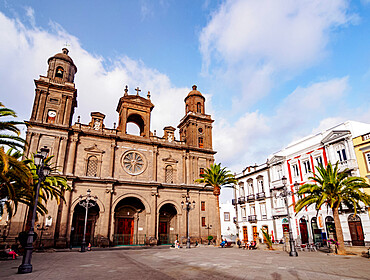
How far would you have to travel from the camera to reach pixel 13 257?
1634 cm

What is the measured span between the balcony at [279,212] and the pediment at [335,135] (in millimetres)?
9935

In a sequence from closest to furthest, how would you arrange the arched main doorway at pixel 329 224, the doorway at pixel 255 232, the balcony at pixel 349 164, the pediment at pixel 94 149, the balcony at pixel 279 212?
the balcony at pixel 349 164
the arched main doorway at pixel 329 224
the balcony at pixel 279 212
the pediment at pixel 94 149
the doorway at pixel 255 232

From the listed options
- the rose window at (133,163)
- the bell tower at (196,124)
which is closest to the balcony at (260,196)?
the bell tower at (196,124)

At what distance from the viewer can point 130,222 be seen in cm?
3384

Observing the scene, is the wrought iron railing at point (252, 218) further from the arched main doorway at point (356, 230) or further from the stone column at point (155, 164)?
the stone column at point (155, 164)

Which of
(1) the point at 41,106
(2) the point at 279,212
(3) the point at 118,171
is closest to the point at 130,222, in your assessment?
(3) the point at 118,171

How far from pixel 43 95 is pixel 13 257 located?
70.8 feet

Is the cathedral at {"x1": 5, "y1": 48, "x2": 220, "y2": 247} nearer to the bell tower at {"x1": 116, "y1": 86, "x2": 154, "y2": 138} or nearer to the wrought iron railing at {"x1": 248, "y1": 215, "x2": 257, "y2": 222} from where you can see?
the bell tower at {"x1": 116, "y1": 86, "x2": 154, "y2": 138}

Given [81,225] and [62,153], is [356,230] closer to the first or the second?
[81,225]

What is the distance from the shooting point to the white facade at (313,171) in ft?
78.9

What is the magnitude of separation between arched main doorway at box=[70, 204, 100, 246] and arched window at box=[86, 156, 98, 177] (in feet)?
13.6

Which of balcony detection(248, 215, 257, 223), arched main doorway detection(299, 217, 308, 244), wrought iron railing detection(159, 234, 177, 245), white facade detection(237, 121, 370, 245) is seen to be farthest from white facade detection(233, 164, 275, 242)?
wrought iron railing detection(159, 234, 177, 245)

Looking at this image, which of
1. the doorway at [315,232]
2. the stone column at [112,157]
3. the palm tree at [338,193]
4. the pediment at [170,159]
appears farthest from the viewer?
the pediment at [170,159]

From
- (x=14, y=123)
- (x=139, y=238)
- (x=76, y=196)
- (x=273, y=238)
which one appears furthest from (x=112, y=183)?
(x=273, y=238)
